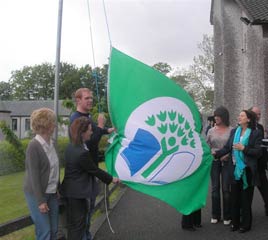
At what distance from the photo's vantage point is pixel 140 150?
5.69 m

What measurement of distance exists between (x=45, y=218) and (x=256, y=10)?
1950cm

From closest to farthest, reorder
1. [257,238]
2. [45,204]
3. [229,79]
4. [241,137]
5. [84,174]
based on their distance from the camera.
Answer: [45,204]
[84,174]
[257,238]
[241,137]
[229,79]

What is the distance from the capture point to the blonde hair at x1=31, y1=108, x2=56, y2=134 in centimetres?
478

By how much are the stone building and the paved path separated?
41.2ft

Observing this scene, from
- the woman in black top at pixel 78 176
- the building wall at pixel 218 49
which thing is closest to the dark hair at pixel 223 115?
the woman in black top at pixel 78 176

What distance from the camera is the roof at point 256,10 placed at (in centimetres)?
2047

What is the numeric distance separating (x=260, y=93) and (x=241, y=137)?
15.0 metres

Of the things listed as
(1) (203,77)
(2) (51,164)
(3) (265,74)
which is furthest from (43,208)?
(1) (203,77)

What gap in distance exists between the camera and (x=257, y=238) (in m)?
6.43

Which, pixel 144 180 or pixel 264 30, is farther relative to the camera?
pixel 264 30

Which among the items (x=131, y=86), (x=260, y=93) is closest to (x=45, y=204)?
(x=131, y=86)

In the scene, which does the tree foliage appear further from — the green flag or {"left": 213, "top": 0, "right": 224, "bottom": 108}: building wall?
the green flag

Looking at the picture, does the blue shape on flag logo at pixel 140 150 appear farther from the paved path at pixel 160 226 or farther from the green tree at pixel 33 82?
the green tree at pixel 33 82

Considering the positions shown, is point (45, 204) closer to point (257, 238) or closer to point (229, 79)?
point (257, 238)
